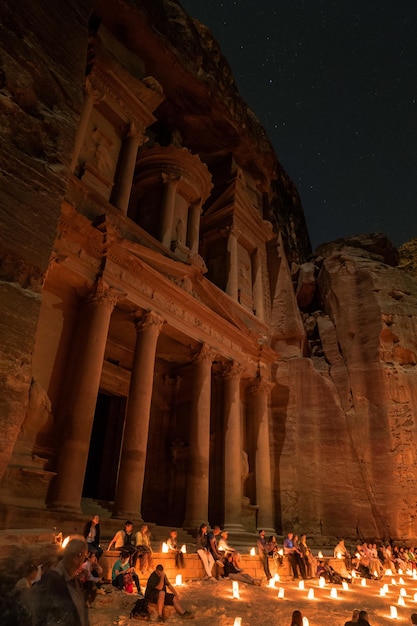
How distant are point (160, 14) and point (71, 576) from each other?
2474cm

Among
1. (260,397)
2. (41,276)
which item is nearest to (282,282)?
(260,397)

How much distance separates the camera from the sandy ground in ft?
19.1

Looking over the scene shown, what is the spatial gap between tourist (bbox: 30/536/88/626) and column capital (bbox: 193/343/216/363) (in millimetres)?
13088

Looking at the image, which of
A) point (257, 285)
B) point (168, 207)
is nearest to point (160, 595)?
point (168, 207)

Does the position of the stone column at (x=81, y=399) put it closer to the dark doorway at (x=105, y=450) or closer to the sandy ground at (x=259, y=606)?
the sandy ground at (x=259, y=606)

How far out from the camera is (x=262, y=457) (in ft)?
57.0

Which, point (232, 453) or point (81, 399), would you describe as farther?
point (232, 453)

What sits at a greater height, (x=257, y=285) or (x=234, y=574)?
(x=257, y=285)

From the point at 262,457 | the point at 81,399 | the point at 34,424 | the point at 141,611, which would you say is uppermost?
the point at 81,399

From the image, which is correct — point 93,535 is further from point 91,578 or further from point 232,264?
point 232,264

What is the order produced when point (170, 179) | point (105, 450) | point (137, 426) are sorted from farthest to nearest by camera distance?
point (170, 179) → point (105, 450) → point (137, 426)

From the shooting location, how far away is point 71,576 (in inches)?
106

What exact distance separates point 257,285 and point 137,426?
40.9ft

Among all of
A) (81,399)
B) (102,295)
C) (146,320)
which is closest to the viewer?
(81,399)
